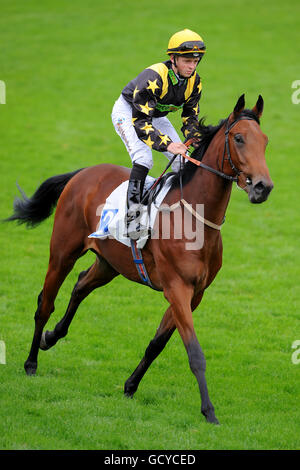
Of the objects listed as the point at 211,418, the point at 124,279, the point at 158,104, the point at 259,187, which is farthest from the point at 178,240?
the point at 124,279

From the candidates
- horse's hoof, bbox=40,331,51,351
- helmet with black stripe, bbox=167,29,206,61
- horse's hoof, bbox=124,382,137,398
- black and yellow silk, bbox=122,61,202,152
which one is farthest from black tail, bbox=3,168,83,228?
horse's hoof, bbox=124,382,137,398

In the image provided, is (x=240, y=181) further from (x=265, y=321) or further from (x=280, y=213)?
(x=280, y=213)

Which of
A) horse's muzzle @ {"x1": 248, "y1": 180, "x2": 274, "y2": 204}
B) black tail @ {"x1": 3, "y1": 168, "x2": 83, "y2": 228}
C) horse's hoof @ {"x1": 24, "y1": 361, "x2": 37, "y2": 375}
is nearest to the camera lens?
horse's muzzle @ {"x1": 248, "y1": 180, "x2": 274, "y2": 204}

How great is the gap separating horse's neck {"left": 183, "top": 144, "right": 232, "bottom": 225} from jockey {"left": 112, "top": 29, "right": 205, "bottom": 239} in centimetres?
23

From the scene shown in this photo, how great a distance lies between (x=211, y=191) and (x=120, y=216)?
1.00 metres

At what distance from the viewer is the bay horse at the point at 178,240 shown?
4977mm

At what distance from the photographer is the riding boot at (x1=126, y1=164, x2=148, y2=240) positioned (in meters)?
5.77

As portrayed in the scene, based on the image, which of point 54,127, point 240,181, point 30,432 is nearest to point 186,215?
point 240,181

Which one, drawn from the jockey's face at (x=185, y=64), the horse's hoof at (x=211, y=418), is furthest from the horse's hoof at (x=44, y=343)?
the jockey's face at (x=185, y=64)

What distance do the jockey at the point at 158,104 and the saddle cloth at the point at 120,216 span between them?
10 cm

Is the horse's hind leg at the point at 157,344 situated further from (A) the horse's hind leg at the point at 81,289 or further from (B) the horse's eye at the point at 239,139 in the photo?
(B) the horse's eye at the point at 239,139

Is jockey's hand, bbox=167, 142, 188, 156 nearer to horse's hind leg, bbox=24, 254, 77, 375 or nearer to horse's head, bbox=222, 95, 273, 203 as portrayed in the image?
horse's head, bbox=222, 95, 273, 203

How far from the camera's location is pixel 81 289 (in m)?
6.91

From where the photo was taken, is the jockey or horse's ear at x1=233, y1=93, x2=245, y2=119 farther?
the jockey
